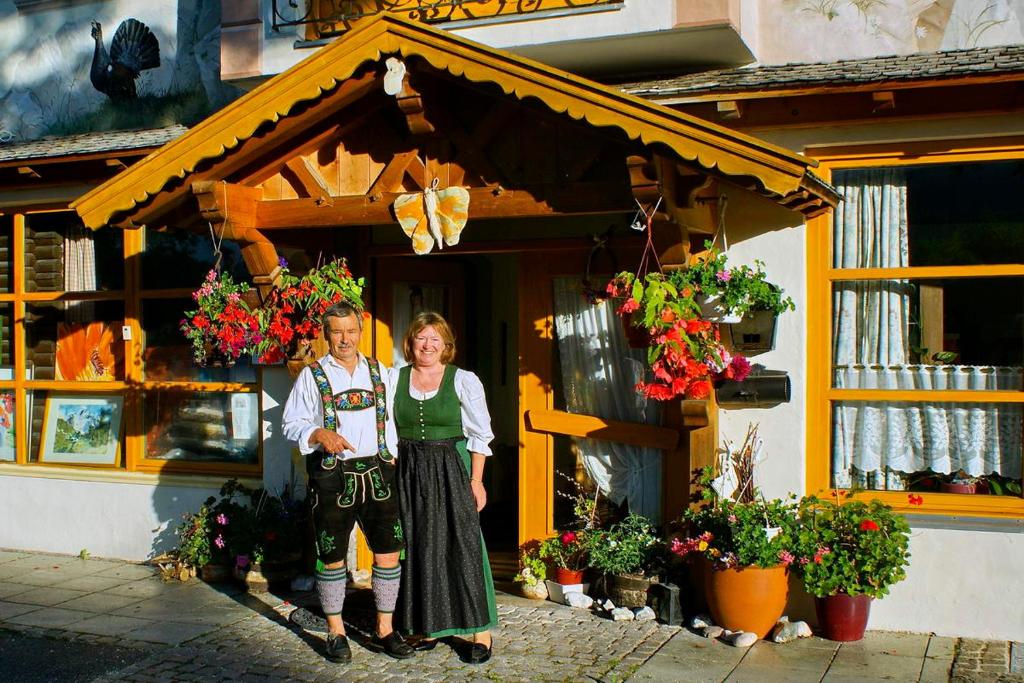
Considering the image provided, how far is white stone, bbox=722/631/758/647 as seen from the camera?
646 centimetres

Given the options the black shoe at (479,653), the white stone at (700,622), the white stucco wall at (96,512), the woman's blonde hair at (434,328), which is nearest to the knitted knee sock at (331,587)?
the black shoe at (479,653)

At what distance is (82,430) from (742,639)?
5.79 metres

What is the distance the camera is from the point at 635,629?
22.3 feet

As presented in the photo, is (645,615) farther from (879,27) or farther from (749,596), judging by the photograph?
(879,27)

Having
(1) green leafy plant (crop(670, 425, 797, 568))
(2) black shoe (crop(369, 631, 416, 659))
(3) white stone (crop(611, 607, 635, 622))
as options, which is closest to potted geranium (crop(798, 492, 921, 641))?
(1) green leafy plant (crop(670, 425, 797, 568))

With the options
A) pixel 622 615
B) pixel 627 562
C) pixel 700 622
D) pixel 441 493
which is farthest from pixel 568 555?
pixel 441 493

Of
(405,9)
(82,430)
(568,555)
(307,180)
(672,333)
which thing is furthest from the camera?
(82,430)

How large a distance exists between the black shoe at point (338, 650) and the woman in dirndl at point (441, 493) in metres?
0.35

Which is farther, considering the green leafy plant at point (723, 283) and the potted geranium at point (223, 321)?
the potted geranium at point (223, 321)

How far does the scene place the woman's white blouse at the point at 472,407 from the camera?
248 inches

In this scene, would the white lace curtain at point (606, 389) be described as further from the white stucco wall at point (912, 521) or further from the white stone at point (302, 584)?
the white stone at point (302, 584)

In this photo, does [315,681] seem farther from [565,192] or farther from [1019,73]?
[1019,73]

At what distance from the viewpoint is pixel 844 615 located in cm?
655

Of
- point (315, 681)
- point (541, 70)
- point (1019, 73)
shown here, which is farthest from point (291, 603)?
point (1019, 73)
